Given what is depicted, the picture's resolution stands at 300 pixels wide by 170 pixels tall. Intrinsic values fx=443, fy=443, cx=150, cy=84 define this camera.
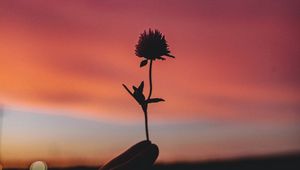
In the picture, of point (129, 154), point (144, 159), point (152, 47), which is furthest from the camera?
point (152, 47)

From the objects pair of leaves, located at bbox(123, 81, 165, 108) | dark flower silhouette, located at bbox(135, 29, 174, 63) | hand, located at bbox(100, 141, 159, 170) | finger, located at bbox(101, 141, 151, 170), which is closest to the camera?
hand, located at bbox(100, 141, 159, 170)

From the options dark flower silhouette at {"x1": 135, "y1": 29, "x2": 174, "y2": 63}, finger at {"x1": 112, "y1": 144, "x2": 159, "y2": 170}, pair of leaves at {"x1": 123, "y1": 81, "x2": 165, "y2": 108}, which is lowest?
finger at {"x1": 112, "y1": 144, "x2": 159, "y2": 170}

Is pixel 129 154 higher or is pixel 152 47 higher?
pixel 152 47

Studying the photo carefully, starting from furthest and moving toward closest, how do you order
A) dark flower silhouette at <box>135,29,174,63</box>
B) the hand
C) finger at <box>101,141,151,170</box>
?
dark flower silhouette at <box>135,29,174,63</box> → finger at <box>101,141,151,170</box> → the hand

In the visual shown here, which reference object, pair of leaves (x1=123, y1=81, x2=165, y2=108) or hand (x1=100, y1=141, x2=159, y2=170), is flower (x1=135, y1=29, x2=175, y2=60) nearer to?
pair of leaves (x1=123, y1=81, x2=165, y2=108)

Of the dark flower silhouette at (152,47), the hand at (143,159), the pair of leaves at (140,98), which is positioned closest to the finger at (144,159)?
the hand at (143,159)

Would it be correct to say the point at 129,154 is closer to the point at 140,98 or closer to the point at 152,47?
the point at 140,98

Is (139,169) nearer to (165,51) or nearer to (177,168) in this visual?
(165,51)

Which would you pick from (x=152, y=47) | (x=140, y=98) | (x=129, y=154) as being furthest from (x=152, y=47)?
(x=129, y=154)

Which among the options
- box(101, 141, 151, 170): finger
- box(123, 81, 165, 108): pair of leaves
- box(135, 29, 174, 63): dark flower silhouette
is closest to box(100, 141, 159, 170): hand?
box(101, 141, 151, 170): finger
